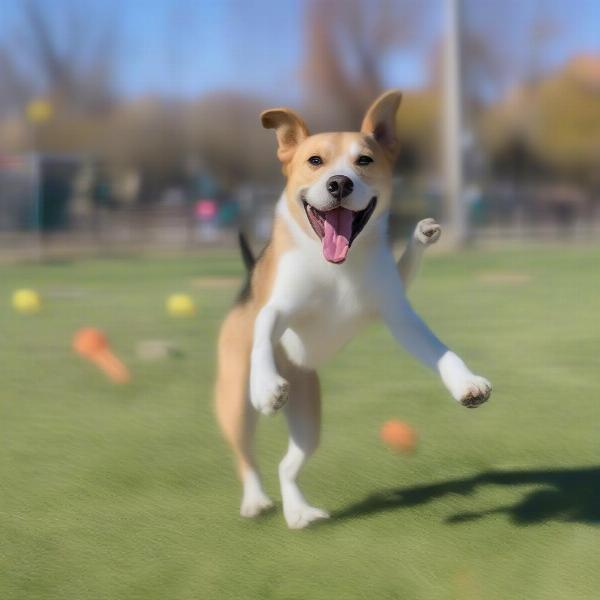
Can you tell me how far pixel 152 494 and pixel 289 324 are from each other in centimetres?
86

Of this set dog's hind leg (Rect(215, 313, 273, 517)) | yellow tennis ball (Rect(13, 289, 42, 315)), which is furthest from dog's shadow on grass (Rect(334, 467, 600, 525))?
yellow tennis ball (Rect(13, 289, 42, 315))

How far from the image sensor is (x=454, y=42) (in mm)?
17578

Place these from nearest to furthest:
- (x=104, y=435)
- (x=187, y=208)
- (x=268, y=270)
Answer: (x=268, y=270) < (x=104, y=435) < (x=187, y=208)

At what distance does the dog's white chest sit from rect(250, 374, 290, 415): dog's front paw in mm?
289

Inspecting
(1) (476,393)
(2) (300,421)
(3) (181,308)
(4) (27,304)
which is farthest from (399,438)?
(4) (27,304)

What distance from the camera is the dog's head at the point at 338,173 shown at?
3.02m

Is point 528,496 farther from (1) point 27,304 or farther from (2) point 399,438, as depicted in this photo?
(1) point 27,304

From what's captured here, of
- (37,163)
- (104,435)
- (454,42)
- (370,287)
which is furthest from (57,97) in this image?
(370,287)

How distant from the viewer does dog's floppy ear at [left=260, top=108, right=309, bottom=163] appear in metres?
3.24

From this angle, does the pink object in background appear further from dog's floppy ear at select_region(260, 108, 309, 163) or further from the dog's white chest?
the dog's white chest

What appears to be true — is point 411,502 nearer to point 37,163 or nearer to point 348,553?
point 348,553

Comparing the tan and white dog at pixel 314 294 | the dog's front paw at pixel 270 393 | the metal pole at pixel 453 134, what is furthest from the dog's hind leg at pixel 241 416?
the metal pole at pixel 453 134

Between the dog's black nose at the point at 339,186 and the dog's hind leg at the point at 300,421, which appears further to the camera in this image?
the dog's hind leg at the point at 300,421

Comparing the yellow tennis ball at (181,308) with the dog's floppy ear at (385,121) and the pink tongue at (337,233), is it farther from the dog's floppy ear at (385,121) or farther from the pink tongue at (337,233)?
the pink tongue at (337,233)
